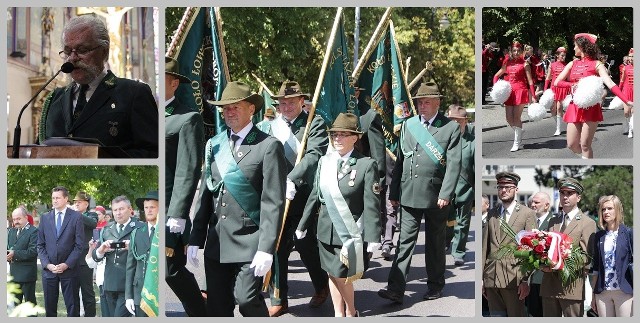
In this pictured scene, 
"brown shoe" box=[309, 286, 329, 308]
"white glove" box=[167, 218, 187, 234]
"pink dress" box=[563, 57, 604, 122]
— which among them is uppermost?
"pink dress" box=[563, 57, 604, 122]

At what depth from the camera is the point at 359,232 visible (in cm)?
919

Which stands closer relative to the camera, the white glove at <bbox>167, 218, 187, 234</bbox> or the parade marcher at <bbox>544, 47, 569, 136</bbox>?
the white glove at <bbox>167, 218, 187, 234</bbox>

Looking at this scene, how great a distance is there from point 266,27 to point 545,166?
29.2 ft

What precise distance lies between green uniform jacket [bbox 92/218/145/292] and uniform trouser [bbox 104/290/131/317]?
0.08 m

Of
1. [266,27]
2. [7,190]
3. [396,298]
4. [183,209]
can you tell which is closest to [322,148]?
[396,298]

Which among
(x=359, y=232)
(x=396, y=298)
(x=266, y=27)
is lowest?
(x=396, y=298)

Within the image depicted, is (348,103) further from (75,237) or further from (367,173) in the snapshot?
(75,237)

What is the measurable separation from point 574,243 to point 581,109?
1.14 m

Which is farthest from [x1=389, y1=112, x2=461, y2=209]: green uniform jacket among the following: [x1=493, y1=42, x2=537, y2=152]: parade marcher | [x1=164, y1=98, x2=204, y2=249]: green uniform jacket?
[x1=164, y1=98, x2=204, y2=249]: green uniform jacket

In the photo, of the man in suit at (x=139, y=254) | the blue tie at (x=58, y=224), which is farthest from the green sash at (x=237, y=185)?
the blue tie at (x=58, y=224)

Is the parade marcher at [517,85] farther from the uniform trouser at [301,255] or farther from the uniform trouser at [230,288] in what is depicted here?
the uniform trouser at [230,288]

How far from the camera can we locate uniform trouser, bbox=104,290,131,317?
940cm

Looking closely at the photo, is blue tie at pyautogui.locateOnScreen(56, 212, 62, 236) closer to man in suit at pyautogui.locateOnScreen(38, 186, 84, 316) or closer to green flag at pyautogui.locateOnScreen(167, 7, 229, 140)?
man in suit at pyautogui.locateOnScreen(38, 186, 84, 316)

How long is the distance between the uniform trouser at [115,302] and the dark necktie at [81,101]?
2130mm
